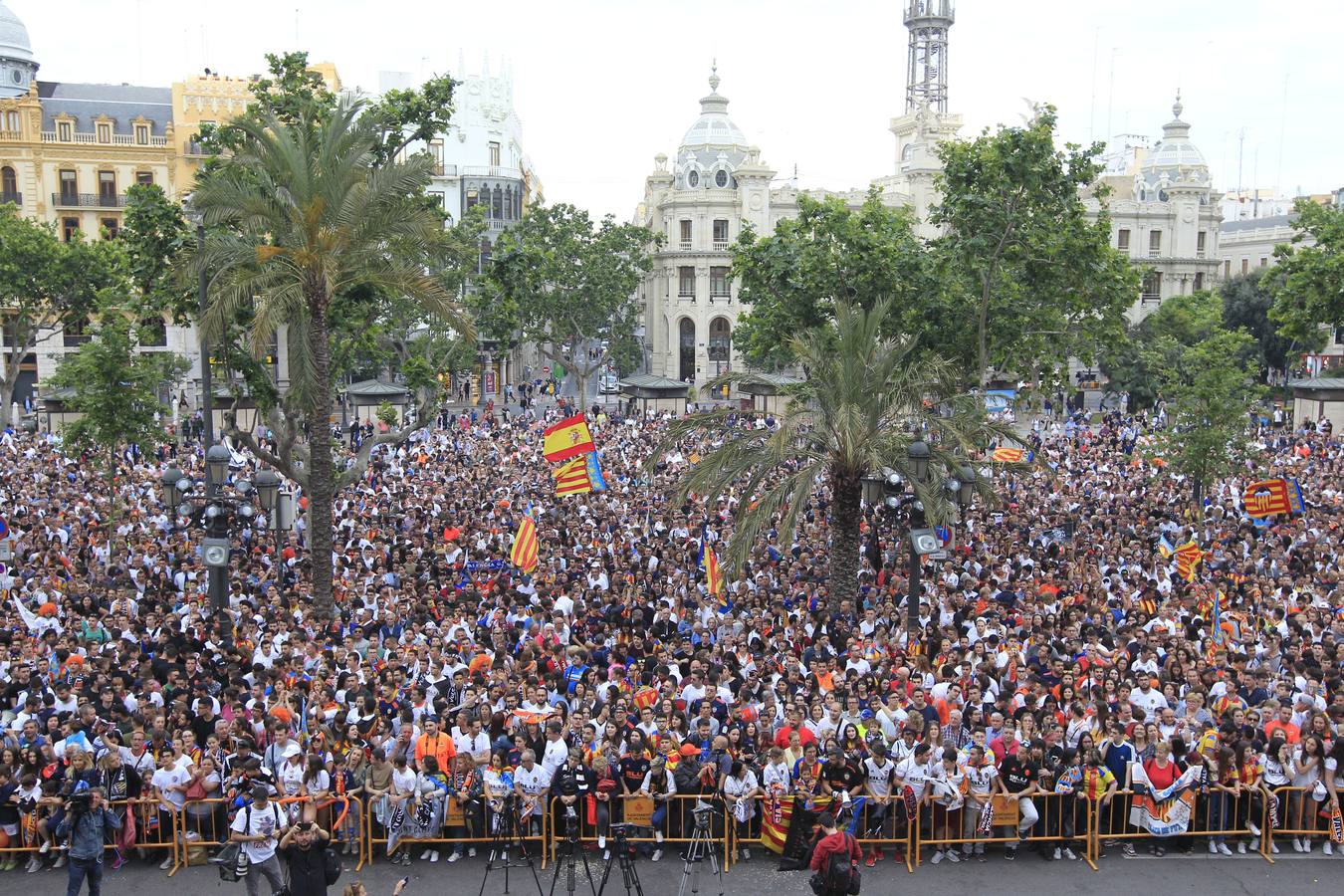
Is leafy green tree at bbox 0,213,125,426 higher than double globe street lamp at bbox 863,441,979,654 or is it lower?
higher

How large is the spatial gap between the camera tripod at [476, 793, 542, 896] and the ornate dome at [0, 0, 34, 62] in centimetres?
6149

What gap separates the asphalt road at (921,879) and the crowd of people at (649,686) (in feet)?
0.79

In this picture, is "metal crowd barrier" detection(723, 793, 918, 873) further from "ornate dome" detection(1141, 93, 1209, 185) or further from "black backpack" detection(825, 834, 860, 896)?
"ornate dome" detection(1141, 93, 1209, 185)


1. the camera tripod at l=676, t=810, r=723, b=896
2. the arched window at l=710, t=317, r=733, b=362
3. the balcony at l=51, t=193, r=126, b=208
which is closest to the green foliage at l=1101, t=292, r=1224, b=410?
the arched window at l=710, t=317, r=733, b=362

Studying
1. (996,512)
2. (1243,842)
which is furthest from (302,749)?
(996,512)

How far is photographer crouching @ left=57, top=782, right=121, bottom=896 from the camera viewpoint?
916cm

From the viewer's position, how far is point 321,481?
16.6 m

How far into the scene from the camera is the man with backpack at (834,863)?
27.5ft

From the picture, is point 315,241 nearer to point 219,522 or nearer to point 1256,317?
point 219,522

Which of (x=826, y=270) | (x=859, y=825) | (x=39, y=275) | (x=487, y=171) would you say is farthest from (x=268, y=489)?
(x=487, y=171)

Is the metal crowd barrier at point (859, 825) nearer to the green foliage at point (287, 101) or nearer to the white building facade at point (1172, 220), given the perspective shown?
the green foliage at point (287, 101)

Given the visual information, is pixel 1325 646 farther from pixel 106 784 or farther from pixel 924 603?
pixel 106 784

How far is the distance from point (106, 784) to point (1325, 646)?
13825 millimetres

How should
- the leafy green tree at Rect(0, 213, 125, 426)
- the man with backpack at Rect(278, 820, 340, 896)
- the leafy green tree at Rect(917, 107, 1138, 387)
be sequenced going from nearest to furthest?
the man with backpack at Rect(278, 820, 340, 896) → the leafy green tree at Rect(917, 107, 1138, 387) → the leafy green tree at Rect(0, 213, 125, 426)
